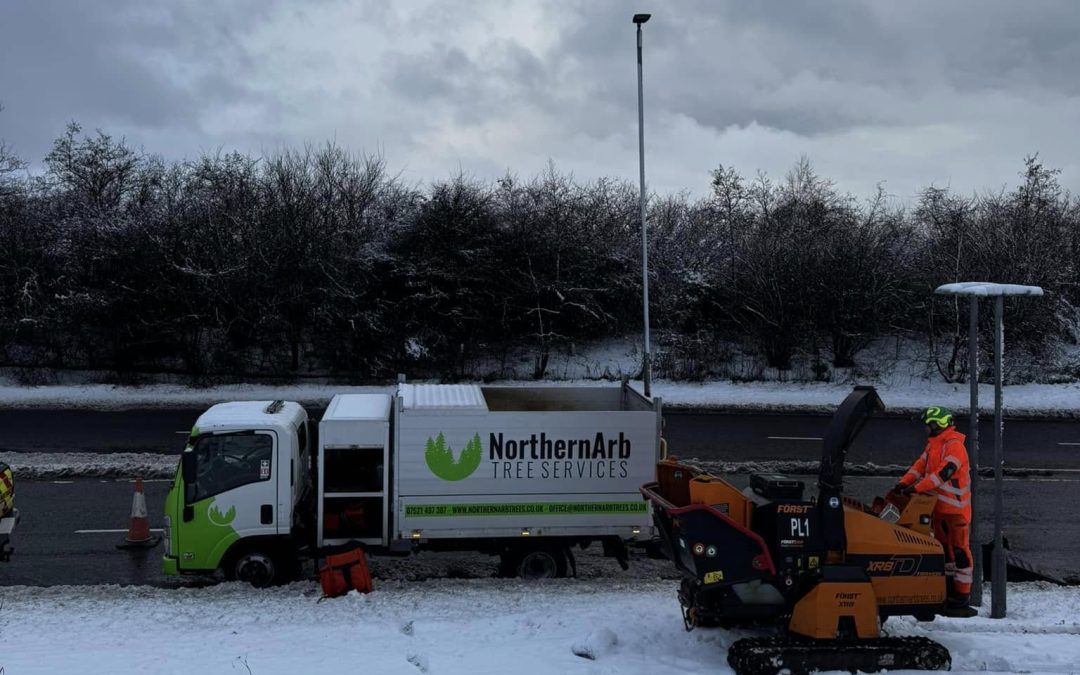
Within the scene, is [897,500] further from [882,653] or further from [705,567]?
[705,567]

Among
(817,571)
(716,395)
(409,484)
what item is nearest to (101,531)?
(409,484)

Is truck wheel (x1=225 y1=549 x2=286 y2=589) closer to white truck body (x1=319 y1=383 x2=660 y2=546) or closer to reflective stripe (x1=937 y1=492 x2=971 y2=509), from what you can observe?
white truck body (x1=319 y1=383 x2=660 y2=546)

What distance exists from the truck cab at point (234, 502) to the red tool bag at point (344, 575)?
0.78 m

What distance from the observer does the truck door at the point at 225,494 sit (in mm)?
9562

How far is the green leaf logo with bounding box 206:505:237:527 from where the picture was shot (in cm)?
959

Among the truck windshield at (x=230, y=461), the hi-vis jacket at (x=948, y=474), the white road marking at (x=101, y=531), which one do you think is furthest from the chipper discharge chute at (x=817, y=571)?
the white road marking at (x=101, y=531)

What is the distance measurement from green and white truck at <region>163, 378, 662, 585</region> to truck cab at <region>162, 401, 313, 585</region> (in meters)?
0.01

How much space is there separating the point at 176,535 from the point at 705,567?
229 inches

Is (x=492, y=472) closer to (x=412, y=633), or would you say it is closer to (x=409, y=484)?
(x=409, y=484)

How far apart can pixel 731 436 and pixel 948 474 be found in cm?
1188

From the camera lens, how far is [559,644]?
7.68 m

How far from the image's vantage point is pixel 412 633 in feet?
26.0

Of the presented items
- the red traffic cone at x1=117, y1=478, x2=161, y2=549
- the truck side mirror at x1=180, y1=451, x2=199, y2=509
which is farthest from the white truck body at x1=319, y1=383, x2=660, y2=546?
the red traffic cone at x1=117, y1=478, x2=161, y2=549

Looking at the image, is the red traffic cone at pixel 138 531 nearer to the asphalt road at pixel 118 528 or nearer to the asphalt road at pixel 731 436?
the asphalt road at pixel 118 528
